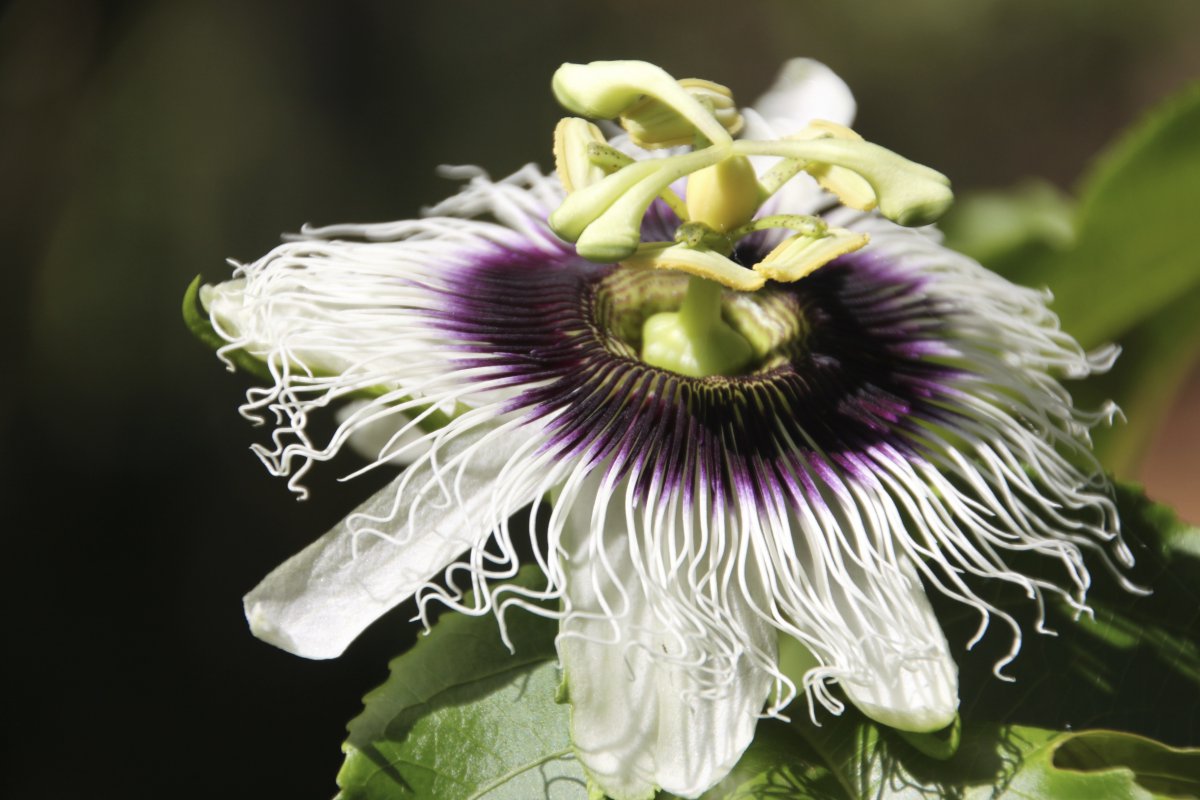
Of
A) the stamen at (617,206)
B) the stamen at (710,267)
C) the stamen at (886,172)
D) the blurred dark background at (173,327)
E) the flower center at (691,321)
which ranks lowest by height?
the blurred dark background at (173,327)

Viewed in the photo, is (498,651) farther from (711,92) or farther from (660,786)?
(711,92)

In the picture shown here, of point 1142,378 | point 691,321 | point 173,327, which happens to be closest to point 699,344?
point 691,321

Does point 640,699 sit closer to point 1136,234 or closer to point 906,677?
point 906,677

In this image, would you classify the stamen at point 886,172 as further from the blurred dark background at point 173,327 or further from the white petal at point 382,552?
the blurred dark background at point 173,327

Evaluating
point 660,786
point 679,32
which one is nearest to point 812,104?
point 660,786

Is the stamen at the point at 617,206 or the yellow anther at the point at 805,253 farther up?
the stamen at the point at 617,206

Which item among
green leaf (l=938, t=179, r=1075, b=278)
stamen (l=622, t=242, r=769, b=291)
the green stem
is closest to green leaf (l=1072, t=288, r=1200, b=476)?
green leaf (l=938, t=179, r=1075, b=278)

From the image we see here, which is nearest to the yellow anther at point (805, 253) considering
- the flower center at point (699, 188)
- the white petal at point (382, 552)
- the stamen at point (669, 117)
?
the flower center at point (699, 188)
